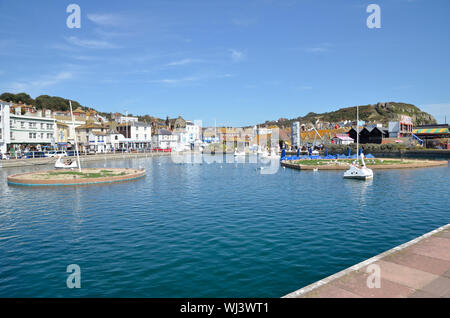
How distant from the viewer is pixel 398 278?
8.44 metres

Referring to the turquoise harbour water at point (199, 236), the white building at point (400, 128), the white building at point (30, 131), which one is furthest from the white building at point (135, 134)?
the turquoise harbour water at point (199, 236)

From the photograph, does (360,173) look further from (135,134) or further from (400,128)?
(135,134)

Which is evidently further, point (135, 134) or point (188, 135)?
point (188, 135)

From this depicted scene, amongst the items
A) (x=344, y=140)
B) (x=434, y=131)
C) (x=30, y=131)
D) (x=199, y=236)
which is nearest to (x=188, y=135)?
(x=344, y=140)

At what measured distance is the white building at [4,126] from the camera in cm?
6725

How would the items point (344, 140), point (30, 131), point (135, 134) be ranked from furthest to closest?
1. point (135, 134)
2. point (344, 140)
3. point (30, 131)

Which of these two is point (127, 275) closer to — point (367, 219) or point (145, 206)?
point (145, 206)

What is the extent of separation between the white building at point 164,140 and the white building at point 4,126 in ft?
201

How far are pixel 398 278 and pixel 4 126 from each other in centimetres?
8170

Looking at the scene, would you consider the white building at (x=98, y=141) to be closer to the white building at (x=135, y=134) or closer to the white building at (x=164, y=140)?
the white building at (x=135, y=134)

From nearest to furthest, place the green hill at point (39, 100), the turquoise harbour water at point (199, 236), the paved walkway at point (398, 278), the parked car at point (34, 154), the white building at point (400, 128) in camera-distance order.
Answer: the paved walkway at point (398, 278)
the turquoise harbour water at point (199, 236)
the parked car at point (34, 154)
the white building at point (400, 128)
the green hill at point (39, 100)
